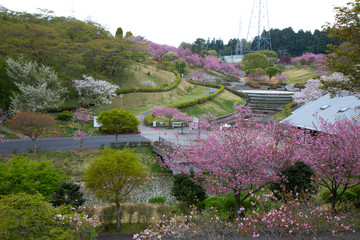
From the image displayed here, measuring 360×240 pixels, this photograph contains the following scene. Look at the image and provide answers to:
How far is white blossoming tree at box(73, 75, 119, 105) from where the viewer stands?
34781 mm

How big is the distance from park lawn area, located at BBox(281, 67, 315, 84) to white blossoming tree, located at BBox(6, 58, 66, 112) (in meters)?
66.7

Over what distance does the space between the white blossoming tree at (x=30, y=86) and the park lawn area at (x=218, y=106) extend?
18253 mm

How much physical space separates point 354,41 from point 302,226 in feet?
38.3

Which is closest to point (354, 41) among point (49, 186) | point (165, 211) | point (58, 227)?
point (165, 211)

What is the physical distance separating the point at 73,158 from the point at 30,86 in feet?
37.5

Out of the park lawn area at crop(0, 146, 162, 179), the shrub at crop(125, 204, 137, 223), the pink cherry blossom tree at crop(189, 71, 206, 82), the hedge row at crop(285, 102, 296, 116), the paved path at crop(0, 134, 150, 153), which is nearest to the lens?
the shrub at crop(125, 204, 137, 223)

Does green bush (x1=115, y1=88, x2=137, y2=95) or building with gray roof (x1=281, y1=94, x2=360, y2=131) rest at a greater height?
green bush (x1=115, y1=88, x2=137, y2=95)

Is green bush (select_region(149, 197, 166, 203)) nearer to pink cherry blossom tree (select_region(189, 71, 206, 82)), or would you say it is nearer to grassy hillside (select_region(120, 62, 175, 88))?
grassy hillside (select_region(120, 62, 175, 88))

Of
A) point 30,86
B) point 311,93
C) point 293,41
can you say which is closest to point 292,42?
point 293,41

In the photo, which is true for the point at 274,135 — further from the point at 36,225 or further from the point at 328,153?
the point at 36,225

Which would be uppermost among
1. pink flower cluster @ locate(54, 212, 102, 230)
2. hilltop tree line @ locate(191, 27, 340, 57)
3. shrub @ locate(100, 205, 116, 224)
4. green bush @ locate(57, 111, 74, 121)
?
hilltop tree line @ locate(191, 27, 340, 57)

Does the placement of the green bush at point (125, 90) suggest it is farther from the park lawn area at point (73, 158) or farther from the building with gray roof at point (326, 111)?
the building with gray roof at point (326, 111)

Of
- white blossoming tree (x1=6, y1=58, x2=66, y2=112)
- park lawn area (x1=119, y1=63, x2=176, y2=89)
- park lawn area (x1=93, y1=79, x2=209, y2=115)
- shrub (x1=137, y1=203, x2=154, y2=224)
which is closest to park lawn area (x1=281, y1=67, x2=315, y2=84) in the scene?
park lawn area (x1=119, y1=63, x2=176, y2=89)

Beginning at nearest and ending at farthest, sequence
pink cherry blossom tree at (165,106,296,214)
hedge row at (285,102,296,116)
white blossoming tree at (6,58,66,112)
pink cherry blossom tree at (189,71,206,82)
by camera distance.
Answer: pink cherry blossom tree at (165,106,296,214)
white blossoming tree at (6,58,66,112)
hedge row at (285,102,296,116)
pink cherry blossom tree at (189,71,206,82)
